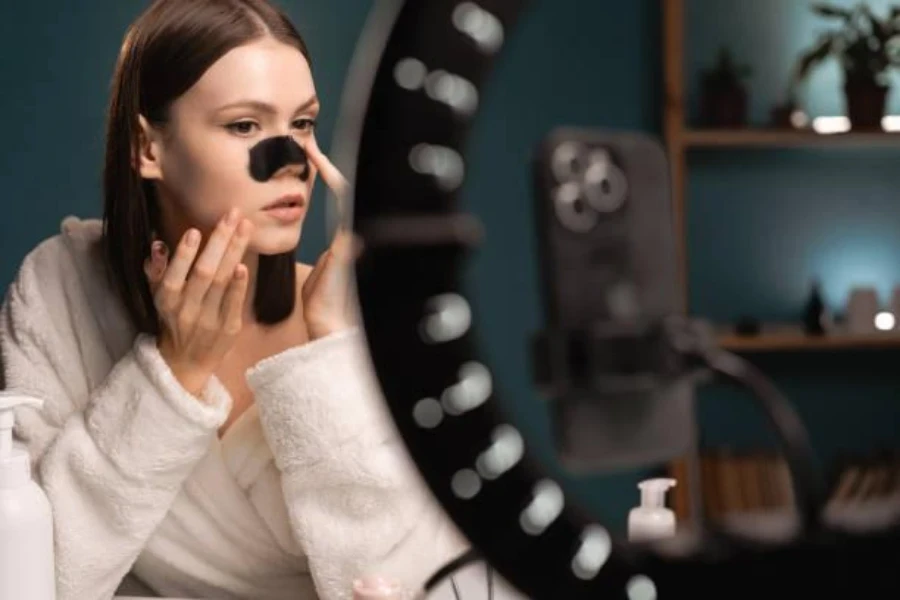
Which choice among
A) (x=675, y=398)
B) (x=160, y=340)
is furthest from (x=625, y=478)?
(x=160, y=340)

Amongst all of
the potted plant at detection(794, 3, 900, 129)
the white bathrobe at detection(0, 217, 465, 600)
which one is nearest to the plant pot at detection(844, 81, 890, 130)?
the potted plant at detection(794, 3, 900, 129)

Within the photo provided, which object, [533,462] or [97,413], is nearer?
[533,462]

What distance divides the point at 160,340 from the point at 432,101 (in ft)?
2.28

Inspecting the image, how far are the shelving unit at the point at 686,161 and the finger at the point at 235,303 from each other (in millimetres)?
591

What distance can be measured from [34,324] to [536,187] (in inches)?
29.7

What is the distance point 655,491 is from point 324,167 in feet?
2.00

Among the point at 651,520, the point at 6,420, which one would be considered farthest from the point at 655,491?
the point at 6,420

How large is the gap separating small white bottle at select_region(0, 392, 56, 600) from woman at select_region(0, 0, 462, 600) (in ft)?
0.18

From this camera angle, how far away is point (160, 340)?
0.94 metres

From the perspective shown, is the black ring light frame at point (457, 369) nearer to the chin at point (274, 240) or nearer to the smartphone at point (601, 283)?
Result: the smartphone at point (601, 283)

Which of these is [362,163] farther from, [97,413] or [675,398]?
[97,413]

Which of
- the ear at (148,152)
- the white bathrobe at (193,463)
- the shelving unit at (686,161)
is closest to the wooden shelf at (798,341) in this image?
the shelving unit at (686,161)

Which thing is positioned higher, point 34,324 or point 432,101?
point 432,101

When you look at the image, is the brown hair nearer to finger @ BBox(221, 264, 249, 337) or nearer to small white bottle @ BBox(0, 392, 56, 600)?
finger @ BBox(221, 264, 249, 337)
